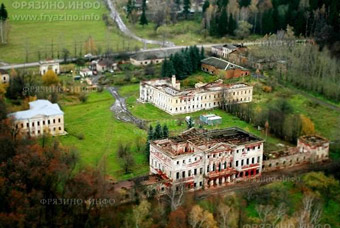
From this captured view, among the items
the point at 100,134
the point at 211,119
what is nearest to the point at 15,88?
the point at 100,134

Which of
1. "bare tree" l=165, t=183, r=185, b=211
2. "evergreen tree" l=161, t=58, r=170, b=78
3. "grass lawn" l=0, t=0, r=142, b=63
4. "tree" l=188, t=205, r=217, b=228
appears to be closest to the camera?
"tree" l=188, t=205, r=217, b=228

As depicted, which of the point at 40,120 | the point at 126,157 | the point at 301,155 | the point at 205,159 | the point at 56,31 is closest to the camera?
the point at 205,159

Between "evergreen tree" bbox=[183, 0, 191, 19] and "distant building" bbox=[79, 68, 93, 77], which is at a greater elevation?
"evergreen tree" bbox=[183, 0, 191, 19]

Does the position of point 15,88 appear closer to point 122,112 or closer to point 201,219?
point 122,112

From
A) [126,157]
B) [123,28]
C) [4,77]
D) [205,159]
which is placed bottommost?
[126,157]

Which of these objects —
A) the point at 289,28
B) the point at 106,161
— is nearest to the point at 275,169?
the point at 106,161

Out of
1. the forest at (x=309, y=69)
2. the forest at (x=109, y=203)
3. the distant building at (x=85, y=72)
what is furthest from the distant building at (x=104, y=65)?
the forest at (x=109, y=203)

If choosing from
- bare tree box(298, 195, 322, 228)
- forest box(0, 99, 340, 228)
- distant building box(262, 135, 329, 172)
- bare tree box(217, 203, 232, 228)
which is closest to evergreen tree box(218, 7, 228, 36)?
distant building box(262, 135, 329, 172)

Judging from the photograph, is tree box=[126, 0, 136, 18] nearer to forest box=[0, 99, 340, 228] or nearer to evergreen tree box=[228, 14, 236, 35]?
evergreen tree box=[228, 14, 236, 35]
